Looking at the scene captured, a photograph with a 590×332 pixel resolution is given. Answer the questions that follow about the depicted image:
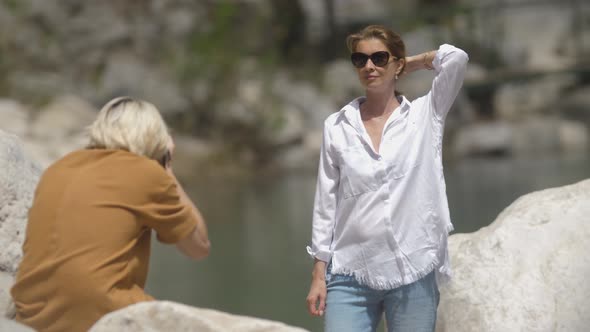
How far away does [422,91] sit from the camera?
1431 centimetres

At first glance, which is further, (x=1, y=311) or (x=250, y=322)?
(x=1, y=311)

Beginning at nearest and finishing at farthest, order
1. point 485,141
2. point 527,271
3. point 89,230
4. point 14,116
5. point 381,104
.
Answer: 1. point 89,230
2. point 381,104
3. point 527,271
4. point 14,116
5. point 485,141

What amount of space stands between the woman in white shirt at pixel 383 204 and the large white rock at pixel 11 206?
98cm

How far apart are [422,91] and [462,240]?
38.2ft

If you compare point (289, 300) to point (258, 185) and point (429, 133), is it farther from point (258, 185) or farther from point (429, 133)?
point (258, 185)

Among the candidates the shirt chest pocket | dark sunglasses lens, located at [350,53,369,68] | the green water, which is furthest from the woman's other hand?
the green water

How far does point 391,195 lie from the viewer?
7.40 ft

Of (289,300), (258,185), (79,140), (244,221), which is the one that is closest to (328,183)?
(289,300)

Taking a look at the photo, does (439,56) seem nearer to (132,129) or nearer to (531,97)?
(132,129)

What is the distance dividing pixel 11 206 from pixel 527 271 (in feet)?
5.31

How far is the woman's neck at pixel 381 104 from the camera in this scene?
7.72ft

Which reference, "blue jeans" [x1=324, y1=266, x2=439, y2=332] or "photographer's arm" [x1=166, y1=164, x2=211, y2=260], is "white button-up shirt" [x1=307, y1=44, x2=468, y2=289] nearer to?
"blue jeans" [x1=324, y1=266, x2=439, y2=332]

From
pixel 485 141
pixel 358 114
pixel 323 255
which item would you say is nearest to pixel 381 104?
pixel 358 114

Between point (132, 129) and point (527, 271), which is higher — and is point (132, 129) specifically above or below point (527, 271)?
above
